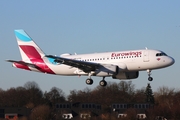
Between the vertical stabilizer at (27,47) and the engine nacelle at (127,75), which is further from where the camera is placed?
the vertical stabilizer at (27,47)

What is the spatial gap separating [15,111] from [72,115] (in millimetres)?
14683

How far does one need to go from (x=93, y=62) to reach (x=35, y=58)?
33.9 ft

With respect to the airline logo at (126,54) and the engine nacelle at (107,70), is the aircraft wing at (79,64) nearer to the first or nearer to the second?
the engine nacelle at (107,70)

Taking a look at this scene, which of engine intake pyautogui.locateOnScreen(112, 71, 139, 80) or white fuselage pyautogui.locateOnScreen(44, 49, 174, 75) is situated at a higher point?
white fuselage pyautogui.locateOnScreen(44, 49, 174, 75)

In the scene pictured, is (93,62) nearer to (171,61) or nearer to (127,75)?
(127,75)

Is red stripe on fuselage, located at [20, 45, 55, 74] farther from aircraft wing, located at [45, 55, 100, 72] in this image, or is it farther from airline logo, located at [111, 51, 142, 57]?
airline logo, located at [111, 51, 142, 57]

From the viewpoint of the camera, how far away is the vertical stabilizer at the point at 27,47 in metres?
103

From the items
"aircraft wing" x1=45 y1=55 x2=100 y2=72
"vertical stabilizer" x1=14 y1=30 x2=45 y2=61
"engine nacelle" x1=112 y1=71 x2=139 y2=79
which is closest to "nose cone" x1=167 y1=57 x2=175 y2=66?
"engine nacelle" x1=112 y1=71 x2=139 y2=79

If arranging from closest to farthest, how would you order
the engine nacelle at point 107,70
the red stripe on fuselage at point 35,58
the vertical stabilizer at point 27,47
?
the engine nacelle at point 107,70 → the red stripe on fuselage at point 35,58 → the vertical stabilizer at point 27,47

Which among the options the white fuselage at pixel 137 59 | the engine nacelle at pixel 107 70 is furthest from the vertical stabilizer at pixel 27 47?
the white fuselage at pixel 137 59

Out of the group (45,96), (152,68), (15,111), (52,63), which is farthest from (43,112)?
(45,96)

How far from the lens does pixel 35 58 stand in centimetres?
10250

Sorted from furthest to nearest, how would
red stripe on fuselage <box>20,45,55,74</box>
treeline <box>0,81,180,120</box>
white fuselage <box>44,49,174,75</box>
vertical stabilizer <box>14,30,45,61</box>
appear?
treeline <box>0,81,180,120</box>, vertical stabilizer <box>14,30,45,61</box>, red stripe on fuselage <box>20,45,55,74</box>, white fuselage <box>44,49,174,75</box>

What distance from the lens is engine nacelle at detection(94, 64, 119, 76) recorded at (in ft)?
309
